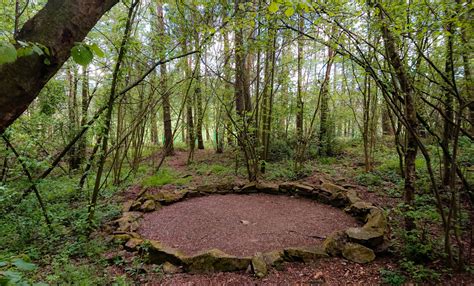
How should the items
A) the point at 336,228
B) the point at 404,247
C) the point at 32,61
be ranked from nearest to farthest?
the point at 32,61 < the point at 404,247 < the point at 336,228

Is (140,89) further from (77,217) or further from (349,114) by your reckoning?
(349,114)

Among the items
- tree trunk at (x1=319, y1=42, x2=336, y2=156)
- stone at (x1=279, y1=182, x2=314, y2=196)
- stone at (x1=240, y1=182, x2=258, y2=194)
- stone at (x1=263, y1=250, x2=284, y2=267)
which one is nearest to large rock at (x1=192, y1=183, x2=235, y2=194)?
stone at (x1=240, y1=182, x2=258, y2=194)

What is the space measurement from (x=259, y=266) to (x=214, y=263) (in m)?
0.52

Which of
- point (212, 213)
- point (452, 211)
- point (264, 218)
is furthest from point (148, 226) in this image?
point (452, 211)

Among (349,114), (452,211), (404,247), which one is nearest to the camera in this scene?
(452,211)

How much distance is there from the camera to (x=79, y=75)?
6152 mm

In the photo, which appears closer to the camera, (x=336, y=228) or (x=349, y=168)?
(x=336, y=228)

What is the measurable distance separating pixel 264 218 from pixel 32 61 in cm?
383

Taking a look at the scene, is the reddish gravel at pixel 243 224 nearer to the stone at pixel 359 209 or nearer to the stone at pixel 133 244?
the stone at pixel 359 209

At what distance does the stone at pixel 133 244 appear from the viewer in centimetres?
320

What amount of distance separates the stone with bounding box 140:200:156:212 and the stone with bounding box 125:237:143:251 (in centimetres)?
135

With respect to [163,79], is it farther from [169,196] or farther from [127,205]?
[127,205]

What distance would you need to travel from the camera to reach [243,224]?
402 cm

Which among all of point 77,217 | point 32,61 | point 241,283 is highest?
point 32,61
